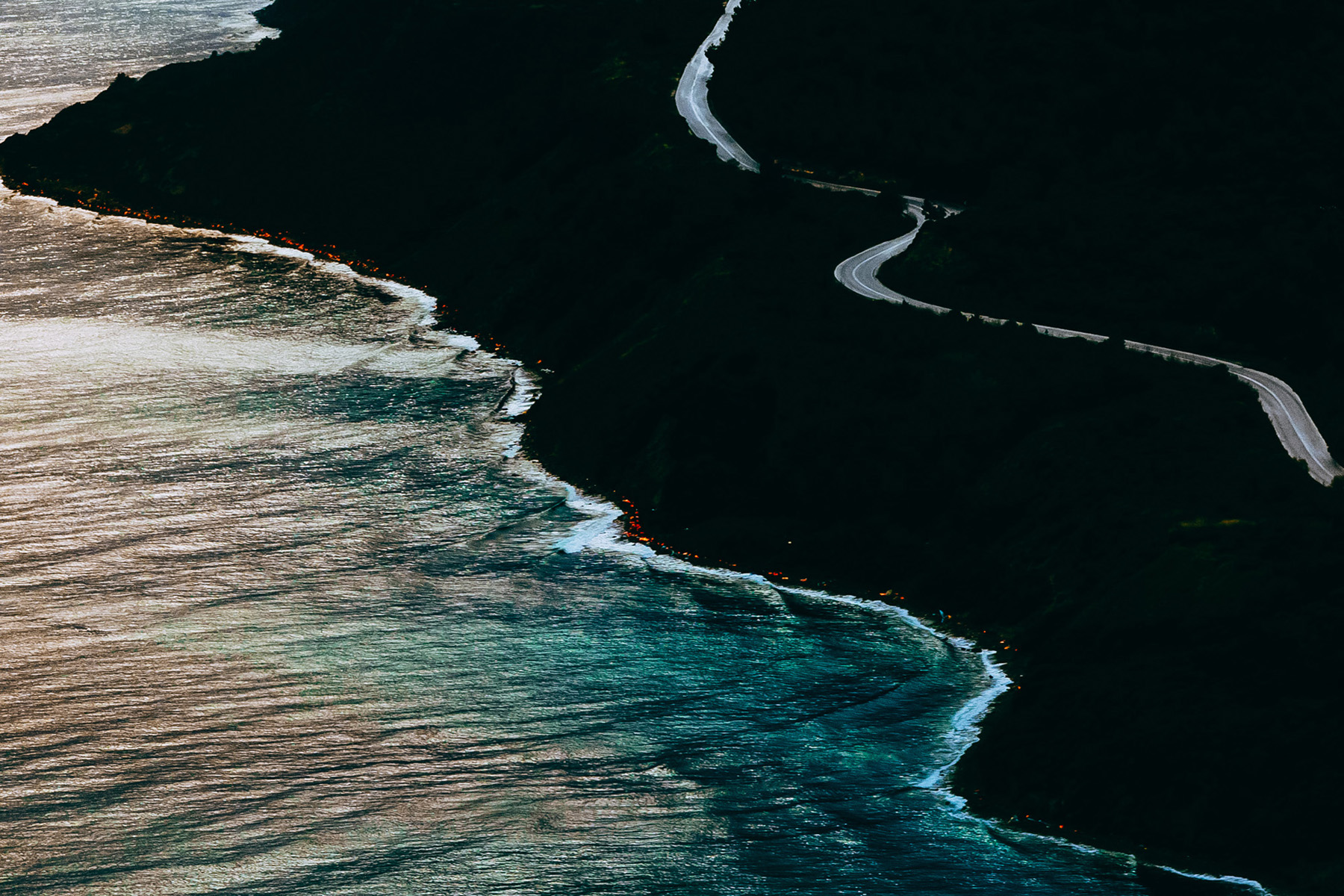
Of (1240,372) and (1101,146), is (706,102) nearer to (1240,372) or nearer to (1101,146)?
(1101,146)

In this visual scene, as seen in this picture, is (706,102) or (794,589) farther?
(706,102)

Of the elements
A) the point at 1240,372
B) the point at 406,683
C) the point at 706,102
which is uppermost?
the point at 706,102

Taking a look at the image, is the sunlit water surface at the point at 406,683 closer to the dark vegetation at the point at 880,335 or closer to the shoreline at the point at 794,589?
the shoreline at the point at 794,589

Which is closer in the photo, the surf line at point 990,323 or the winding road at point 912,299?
the surf line at point 990,323

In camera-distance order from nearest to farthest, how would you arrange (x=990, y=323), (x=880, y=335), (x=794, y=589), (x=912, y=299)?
(x=794, y=589) < (x=880, y=335) < (x=990, y=323) < (x=912, y=299)

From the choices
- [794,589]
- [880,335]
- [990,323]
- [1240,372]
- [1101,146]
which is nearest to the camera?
[794,589]

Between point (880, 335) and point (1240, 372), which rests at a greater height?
point (880, 335)

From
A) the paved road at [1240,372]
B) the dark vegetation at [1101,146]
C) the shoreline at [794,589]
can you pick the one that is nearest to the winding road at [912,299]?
the paved road at [1240,372]

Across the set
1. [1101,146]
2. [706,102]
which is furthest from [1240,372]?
[706,102]
